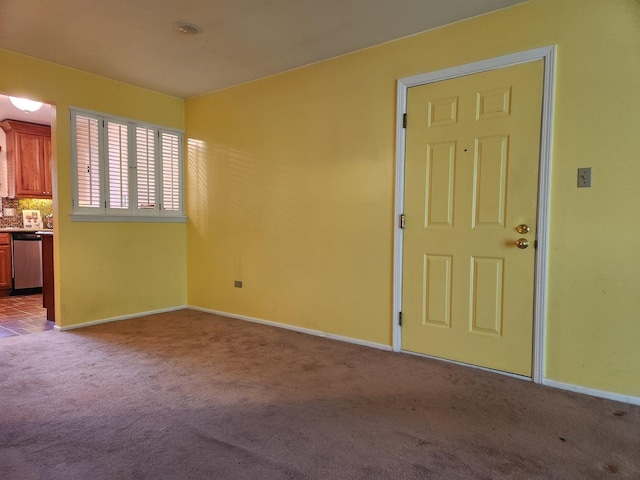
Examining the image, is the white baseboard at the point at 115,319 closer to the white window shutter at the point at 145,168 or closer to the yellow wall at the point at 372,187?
the yellow wall at the point at 372,187

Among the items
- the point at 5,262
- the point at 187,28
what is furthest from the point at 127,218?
the point at 5,262

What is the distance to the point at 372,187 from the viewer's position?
10.6ft

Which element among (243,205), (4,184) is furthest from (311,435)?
(4,184)

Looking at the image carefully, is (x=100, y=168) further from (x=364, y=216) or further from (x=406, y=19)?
(x=406, y=19)

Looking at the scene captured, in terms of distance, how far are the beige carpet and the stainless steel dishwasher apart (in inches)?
125

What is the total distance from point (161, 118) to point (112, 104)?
548mm

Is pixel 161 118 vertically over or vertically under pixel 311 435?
over

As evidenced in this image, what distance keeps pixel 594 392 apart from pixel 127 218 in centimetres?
443

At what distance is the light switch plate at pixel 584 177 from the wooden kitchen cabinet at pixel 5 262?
22.9 feet

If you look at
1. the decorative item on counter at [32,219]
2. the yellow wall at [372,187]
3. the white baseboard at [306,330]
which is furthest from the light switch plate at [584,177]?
the decorative item on counter at [32,219]

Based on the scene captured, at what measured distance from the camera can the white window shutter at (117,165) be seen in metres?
4.03

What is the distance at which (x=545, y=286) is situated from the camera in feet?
8.18

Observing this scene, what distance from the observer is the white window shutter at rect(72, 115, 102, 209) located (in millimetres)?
3791

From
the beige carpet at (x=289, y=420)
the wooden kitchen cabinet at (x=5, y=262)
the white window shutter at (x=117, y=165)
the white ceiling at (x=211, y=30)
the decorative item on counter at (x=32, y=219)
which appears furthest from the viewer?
the decorative item on counter at (x=32, y=219)
